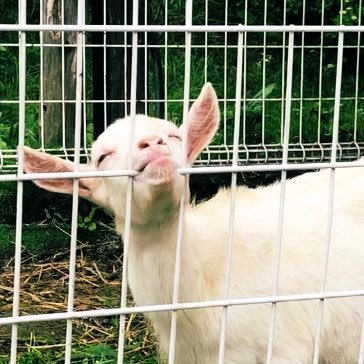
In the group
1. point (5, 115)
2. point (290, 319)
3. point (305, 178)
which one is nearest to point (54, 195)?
point (5, 115)

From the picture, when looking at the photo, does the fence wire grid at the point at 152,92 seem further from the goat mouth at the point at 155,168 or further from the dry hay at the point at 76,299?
the goat mouth at the point at 155,168

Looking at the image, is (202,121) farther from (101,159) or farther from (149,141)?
(101,159)

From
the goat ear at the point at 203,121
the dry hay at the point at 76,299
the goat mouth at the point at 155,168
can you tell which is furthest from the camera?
the dry hay at the point at 76,299

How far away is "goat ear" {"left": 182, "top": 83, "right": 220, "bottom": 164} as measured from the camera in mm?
2725

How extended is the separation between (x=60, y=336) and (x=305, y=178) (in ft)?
4.57

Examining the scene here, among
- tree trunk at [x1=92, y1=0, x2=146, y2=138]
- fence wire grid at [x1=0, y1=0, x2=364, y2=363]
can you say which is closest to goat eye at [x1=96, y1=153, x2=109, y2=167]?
fence wire grid at [x1=0, y1=0, x2=364, y2=363]

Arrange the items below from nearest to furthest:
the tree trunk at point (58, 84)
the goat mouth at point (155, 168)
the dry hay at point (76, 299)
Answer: the goat mouth at point (155, 168)
the dry hay at point (76, 299)
the tree trunk at point (58, 84)

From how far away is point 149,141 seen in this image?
2621 millimetres

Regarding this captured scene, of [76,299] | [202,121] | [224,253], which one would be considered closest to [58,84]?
[76,299]

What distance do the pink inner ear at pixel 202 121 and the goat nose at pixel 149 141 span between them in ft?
0.44

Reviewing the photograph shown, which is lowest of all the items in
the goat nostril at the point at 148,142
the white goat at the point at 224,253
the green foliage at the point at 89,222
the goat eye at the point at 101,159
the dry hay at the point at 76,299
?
the dry hay at the point at 76,299

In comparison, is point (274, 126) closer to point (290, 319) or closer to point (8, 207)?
point (8, 207)

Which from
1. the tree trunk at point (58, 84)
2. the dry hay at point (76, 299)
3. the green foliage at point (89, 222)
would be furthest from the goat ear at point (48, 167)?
the tree trunk at point (58, 84)

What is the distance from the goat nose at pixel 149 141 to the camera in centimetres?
261
